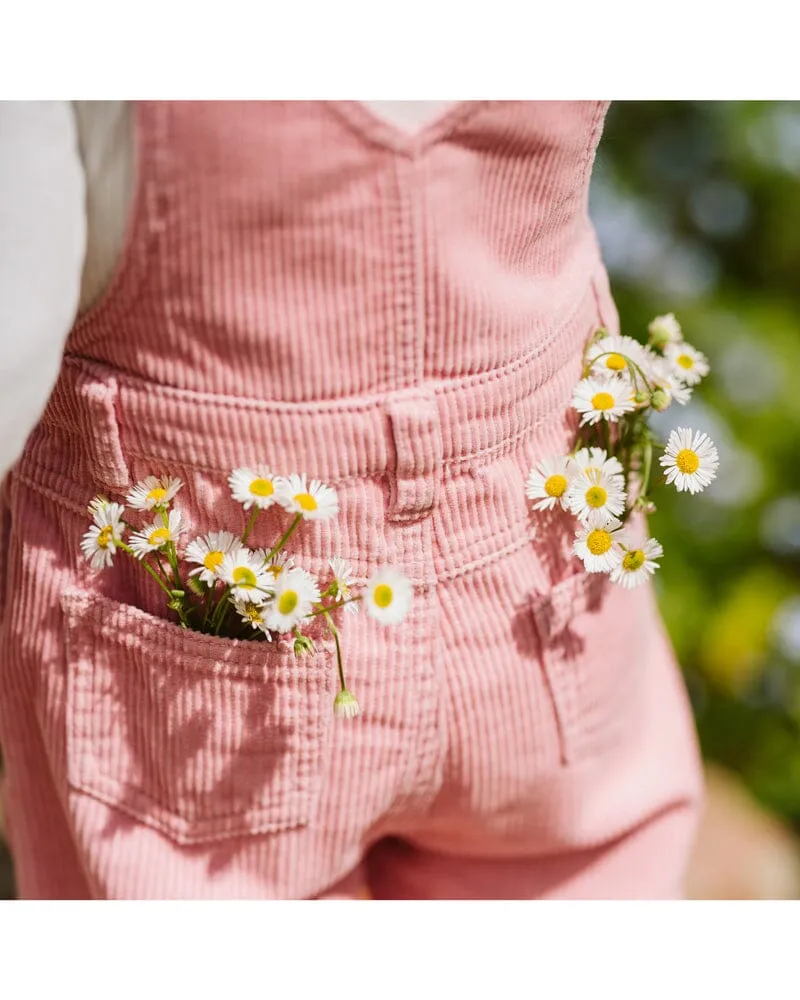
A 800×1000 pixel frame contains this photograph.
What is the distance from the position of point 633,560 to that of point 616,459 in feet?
0.24

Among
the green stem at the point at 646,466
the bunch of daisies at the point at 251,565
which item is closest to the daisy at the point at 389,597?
the bunch of daisies at the point at 251,565

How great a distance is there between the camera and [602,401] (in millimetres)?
672

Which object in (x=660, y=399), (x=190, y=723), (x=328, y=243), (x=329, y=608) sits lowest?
(x=190, y=723)

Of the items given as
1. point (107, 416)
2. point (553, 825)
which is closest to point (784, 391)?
point (553, 825)

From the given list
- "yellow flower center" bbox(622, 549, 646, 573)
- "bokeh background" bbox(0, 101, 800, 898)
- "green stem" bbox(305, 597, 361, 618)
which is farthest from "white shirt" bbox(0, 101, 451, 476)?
"bokeh background" bbox(0, 101, 800, 898)

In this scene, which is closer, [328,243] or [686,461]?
[328,243]

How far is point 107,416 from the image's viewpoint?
0.60m

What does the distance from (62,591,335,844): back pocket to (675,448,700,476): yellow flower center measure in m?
0.29

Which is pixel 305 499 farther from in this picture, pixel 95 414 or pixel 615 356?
pixel 615 356

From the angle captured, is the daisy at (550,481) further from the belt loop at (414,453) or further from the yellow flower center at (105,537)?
the yellow flower center at (105,537)

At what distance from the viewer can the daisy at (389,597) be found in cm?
61

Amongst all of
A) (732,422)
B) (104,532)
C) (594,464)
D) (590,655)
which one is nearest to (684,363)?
(594,464)

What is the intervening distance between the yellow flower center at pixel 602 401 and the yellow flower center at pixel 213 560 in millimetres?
281
